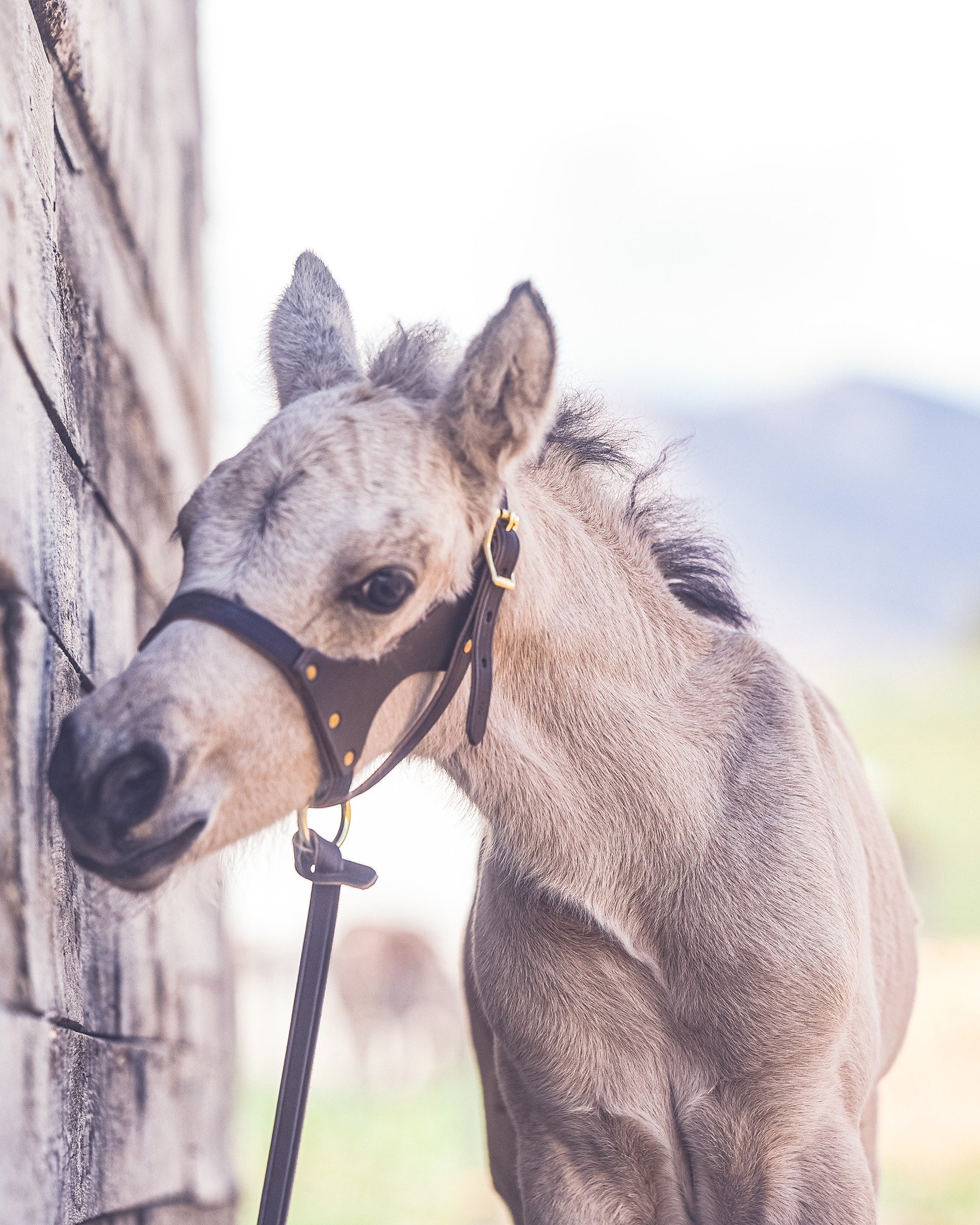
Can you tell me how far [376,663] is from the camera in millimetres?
2145

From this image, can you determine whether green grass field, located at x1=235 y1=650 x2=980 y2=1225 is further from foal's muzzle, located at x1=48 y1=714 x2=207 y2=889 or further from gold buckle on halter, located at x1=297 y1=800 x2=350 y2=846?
foal's muzzle, located at x1=48 y1=714 x2=207 y2=889

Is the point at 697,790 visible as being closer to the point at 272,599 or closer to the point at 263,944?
the point at 272,599

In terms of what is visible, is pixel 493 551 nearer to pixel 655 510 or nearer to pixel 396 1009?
pixel 655 510

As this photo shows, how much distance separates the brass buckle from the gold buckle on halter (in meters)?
0.51

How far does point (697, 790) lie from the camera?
259 centimetres

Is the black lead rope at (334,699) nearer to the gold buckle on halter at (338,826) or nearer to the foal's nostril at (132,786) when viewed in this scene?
the gold buckle on halter at (338,826)

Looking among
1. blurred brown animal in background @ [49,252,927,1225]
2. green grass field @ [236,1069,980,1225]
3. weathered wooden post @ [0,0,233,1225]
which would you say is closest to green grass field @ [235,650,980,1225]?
green grass field @ [236,1069,980,1225]

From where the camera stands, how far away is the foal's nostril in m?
1.81

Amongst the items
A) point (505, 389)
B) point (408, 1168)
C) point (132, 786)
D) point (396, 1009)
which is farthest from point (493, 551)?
point (396, 1009)

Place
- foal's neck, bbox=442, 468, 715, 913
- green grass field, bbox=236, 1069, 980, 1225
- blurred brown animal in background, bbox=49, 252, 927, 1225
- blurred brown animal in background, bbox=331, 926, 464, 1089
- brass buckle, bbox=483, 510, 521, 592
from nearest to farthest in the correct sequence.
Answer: blurred brown animal in background, bbox=49, 252, 927, 1225, brass buckle, bbox=483, 510, 521, 592, foal's neck, bbox=442, 468, 715, 913, green grass field, bbox=236, 1069, 980, 1225, blurred brown animal in background, bbox=331, 926, 464, 1089

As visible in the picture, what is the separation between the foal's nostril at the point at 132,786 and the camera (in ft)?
5.93

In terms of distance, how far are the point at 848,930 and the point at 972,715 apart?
49.1 meters

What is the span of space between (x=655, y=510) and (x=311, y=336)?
0.92m

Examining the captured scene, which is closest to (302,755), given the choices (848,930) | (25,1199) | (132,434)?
(25,1199)
